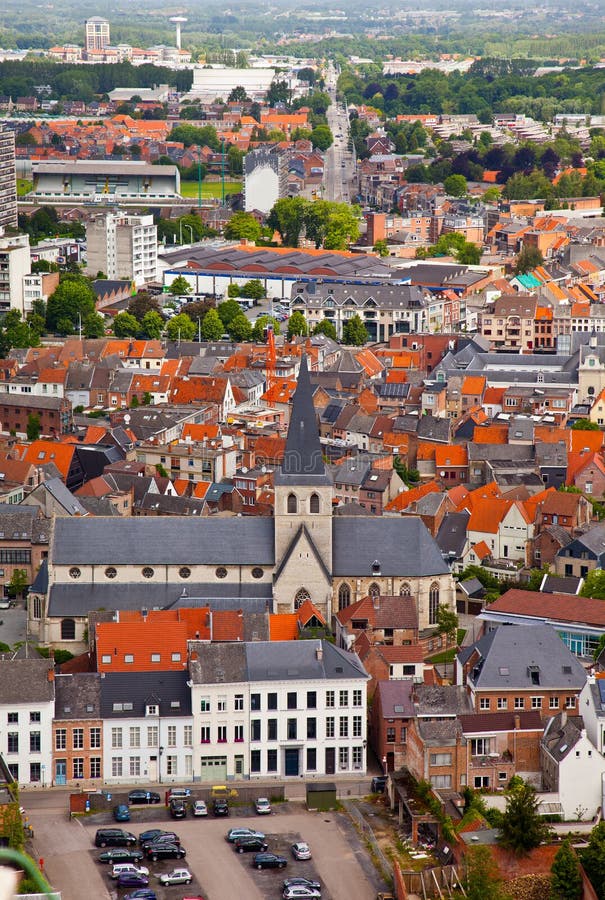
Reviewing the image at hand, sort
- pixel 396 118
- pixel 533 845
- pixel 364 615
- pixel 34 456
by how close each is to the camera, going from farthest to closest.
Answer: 1. pixel 396 118
2. pixel 34 456
3. pixel 364 615
4. pixel 533 845

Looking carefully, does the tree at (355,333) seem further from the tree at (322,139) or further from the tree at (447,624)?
the tree at (322,139)

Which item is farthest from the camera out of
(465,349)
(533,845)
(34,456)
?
(465,349)

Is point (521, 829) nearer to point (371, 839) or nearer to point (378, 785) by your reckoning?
point (371, 839)

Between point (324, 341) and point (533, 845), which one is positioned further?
point (324, 341)

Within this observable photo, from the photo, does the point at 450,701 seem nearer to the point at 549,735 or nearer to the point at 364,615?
the point at 549,735

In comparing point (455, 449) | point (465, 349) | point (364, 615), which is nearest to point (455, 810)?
point (364, 615)

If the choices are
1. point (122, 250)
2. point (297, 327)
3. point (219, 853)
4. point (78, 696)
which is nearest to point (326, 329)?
point (297, 327)

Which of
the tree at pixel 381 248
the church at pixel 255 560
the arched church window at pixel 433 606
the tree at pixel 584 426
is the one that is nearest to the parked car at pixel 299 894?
the church at pixel 255 560
